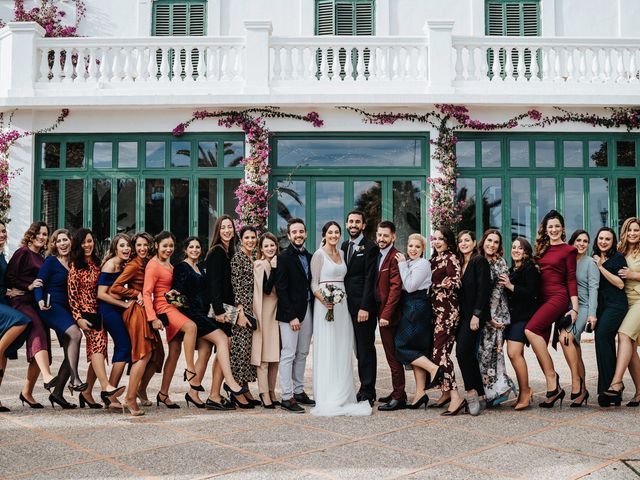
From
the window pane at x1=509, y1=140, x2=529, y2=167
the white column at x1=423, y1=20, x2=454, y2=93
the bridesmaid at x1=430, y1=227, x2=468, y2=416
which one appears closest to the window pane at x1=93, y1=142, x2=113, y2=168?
the white column at x1=423, y1=20, x2=454, y2=93

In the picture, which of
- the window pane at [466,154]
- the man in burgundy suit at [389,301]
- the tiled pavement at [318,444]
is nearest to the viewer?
the tiled pavement at [318,444]

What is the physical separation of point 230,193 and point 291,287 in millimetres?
6907

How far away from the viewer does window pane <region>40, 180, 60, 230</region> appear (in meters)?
13.2

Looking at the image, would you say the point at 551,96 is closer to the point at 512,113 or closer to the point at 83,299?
the point at 512,113

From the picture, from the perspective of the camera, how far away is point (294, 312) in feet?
21.3

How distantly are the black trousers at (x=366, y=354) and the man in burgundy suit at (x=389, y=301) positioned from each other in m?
0.14

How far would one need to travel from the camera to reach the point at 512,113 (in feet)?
42.7

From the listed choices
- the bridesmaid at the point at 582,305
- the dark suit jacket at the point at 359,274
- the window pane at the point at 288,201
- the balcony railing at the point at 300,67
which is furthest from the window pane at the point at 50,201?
the bridesmaid at the point at 582,305

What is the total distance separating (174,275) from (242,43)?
774 cm

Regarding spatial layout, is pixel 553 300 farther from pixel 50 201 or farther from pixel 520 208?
pixel 50 201

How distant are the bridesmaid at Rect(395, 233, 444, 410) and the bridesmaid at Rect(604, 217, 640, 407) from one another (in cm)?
176

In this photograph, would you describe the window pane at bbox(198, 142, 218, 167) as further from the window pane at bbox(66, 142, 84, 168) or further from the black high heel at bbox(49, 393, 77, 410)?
the black high heel at bbox(49, 393, 77, 410)

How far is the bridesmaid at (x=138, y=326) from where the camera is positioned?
6.13m

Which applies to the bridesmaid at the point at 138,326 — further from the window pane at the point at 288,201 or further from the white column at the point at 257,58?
the white column at the point at 257,58
